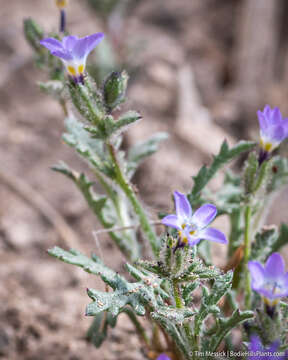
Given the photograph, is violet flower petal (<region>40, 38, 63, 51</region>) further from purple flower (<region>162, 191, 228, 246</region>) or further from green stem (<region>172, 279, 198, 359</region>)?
green stem (<region>172, 279, 198, 359</region>)

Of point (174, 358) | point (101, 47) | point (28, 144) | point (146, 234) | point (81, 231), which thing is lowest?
point (174, 358)

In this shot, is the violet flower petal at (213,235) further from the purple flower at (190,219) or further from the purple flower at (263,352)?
the purple flower at (263,352)

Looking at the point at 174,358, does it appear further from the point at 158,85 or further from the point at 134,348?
the point at 158,85

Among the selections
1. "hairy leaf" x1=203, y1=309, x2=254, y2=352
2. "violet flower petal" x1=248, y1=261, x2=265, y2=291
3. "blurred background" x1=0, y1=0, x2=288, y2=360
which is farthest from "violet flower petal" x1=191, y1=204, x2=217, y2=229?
"blurred background" x1=0, y1=0, x2=288, y2=360

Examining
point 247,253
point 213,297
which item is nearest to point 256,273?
point 213,297

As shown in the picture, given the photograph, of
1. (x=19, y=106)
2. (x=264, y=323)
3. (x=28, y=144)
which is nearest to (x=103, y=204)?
(x=264, y=323)

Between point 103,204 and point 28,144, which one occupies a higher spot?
point 28,144

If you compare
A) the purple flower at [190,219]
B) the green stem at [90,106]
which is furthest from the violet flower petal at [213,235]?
the green stem at [90,106]

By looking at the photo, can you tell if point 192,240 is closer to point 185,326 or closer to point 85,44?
point 185,326
